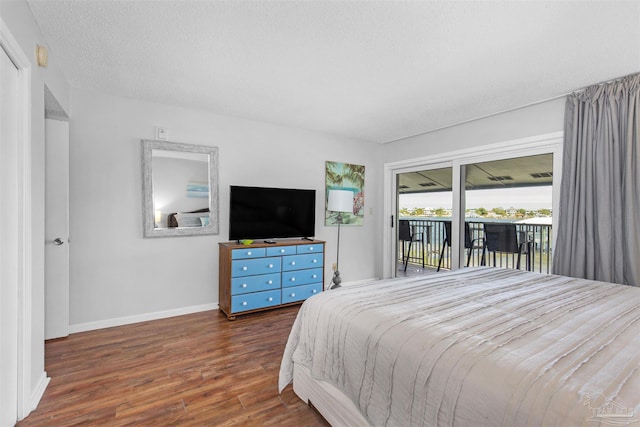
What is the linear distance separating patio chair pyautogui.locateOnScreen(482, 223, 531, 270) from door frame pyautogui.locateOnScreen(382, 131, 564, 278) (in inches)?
13.1

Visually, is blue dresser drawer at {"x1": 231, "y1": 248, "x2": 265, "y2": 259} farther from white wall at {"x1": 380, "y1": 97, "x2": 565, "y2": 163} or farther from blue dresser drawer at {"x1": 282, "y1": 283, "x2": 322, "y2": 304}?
white wall at {"x1": 380, "y1": 97, "x2": 565, "y2": 163}

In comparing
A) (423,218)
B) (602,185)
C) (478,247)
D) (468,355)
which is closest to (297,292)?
(423,218)

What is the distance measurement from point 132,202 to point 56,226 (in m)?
0.65

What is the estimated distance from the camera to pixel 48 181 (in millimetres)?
2691

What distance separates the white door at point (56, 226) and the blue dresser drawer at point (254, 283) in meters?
1.54

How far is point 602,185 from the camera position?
2.58 m

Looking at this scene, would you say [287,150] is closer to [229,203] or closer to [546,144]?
[229,203]

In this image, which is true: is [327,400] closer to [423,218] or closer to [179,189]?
[179,189]

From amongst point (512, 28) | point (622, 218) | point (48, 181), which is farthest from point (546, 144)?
point (48, 181)

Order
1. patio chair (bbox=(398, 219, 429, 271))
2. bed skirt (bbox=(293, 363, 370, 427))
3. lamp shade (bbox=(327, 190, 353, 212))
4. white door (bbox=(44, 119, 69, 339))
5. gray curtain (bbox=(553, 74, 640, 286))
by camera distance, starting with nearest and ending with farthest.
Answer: bed skirt (bbox=(293, 363, 370, 427)), gray curtain (bbox=(553, 74, 640, 286)), white door (bbox=(44, 119, 69, 339)), lamp shade (bbox=(327, 190, 353, 212)), patio chair (bbox=(398, 219, 429, 271))

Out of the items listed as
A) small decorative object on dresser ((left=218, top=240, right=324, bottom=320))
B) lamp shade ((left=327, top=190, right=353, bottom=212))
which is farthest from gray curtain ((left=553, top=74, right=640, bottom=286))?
small decorative object on dresser ((left=218, top=240, right=324, bottom=320))

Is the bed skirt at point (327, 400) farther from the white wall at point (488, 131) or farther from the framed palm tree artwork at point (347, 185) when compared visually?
the white wall at point (488, 131)

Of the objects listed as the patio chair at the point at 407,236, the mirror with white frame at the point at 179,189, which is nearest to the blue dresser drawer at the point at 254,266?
the mirror with white frame at the point at 179,189

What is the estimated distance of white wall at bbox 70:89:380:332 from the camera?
291cm
